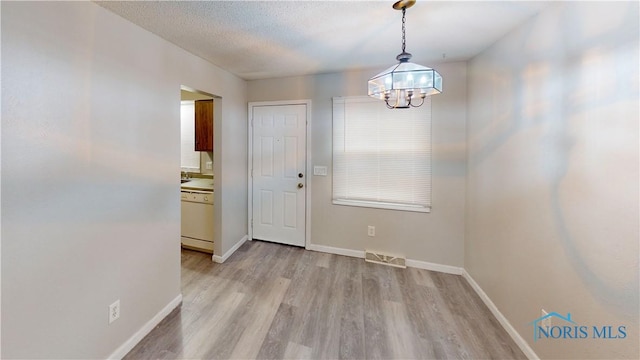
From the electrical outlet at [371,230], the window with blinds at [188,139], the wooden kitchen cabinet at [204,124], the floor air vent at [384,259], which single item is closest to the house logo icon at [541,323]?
the floor air vent at [384,259]

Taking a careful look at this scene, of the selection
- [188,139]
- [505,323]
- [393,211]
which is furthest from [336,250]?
[188,139]

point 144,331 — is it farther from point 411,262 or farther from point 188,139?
point 188,139

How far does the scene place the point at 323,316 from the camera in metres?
2.08

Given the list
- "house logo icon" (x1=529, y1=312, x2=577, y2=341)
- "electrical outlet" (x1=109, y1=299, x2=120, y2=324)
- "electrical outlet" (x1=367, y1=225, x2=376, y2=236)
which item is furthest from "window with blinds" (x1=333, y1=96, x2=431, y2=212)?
"electrical outlet" (x1=109, y1=299, x2=120, y2=324)

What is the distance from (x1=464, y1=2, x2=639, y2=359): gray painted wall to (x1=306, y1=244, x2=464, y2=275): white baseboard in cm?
61

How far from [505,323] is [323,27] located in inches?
107

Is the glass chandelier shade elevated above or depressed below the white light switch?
above

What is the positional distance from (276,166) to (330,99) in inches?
45.9

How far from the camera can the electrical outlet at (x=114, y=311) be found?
1611 millimetres

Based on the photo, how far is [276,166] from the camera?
3.46 meters

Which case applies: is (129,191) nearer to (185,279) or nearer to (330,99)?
(185,279)

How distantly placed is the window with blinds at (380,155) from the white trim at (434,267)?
641 mm

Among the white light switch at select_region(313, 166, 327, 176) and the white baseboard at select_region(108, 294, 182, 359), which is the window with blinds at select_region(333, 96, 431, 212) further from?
the white baseboard at select_region(108, 294, 182, 359)

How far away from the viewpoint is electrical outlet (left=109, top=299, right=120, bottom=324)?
1.61m
